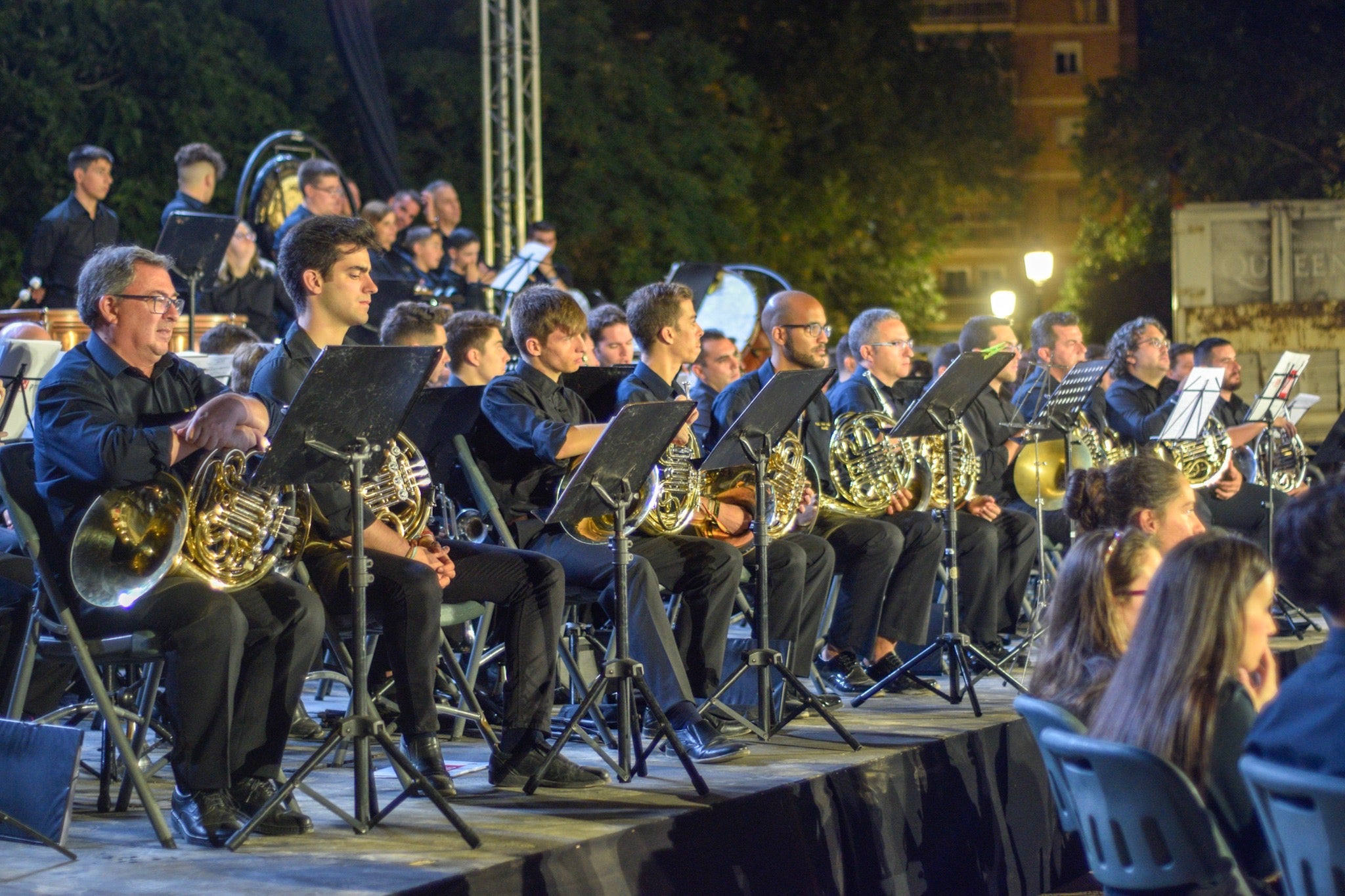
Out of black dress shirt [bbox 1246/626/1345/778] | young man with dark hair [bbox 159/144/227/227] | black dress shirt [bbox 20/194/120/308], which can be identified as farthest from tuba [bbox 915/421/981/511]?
black dress shirt [bbox 20/194/120/308]

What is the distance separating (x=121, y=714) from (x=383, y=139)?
11615 mm

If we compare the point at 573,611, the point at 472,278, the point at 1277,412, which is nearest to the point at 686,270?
the point at 472,278

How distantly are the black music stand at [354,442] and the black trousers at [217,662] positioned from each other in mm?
261

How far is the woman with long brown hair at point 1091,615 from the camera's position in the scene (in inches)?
145

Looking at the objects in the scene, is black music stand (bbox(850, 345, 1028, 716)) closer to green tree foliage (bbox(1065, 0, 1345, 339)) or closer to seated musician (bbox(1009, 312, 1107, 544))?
seated musician (bbox(1009, 312, 1107, 544))

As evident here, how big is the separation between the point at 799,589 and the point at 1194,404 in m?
2.58

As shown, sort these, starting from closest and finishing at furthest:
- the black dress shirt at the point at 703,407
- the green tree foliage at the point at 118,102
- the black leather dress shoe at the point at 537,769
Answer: the black leather dress shoe at the point at 537,769 → the black dress shirt at the point at 703,407 → the green tree foliage at the point at 118,102

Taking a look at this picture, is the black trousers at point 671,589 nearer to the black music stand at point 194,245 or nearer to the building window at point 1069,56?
the black music stand at point 194,245

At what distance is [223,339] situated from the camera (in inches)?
291

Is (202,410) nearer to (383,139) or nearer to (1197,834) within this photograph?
(1197,834)

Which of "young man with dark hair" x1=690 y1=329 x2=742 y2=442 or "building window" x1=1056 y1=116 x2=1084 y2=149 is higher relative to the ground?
"building window" x1=1056 y1=116 x2=1084 y2=149

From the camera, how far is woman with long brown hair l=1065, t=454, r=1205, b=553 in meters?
5.02

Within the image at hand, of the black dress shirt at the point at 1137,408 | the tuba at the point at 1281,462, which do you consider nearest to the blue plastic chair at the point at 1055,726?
the black dress shirt at the point at 1137,408

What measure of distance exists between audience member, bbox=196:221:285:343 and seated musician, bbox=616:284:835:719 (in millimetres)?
4125
